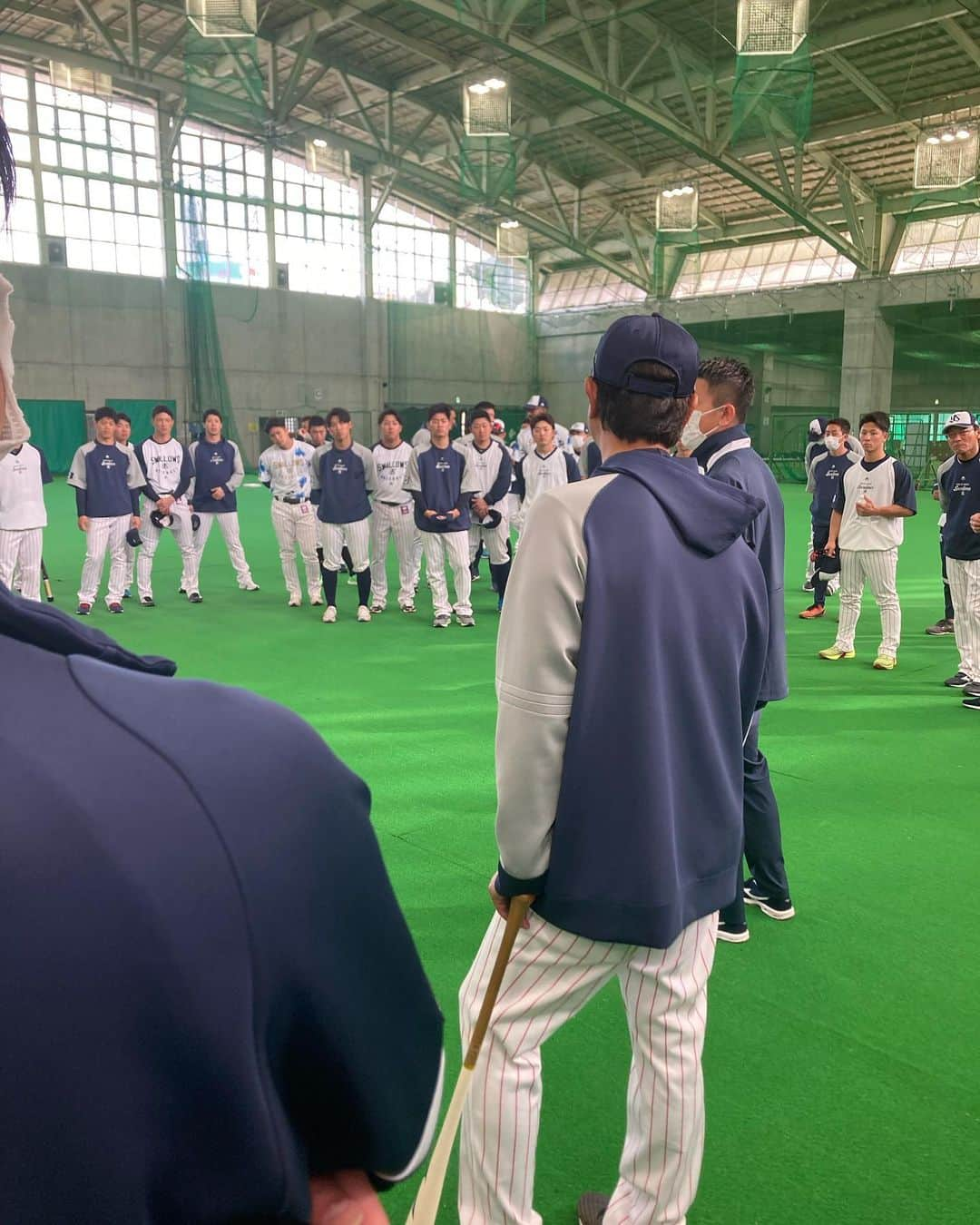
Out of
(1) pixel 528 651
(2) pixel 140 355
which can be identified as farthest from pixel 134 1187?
(2) pixel 140 355

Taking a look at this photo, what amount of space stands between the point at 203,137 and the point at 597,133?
11178mm

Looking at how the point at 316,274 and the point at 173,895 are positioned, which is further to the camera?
the point at 316,274

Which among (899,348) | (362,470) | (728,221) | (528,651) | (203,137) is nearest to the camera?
(528,651)

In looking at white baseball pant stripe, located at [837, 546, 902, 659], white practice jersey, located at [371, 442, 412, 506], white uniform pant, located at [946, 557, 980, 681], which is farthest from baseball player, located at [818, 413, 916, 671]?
white practice jersey, located at [371, 442, 412, 506]

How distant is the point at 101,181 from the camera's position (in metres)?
27.2

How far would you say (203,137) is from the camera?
2764cm

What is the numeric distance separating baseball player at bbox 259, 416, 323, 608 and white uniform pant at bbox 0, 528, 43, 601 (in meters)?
2.68

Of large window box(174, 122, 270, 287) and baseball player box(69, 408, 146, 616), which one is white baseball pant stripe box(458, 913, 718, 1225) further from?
large window box(174, 122, 270, 287)

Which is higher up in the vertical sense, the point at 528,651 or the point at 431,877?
the point at 528,651

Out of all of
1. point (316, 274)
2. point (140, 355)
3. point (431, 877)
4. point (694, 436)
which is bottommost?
point (431, 877)

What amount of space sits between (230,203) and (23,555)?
2389 cm

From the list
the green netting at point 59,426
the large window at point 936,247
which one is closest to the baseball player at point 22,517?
the green netting at point 59,426

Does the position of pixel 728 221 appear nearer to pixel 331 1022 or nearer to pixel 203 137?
pixel 203 137

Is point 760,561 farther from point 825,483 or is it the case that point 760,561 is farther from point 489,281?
point 489,281
